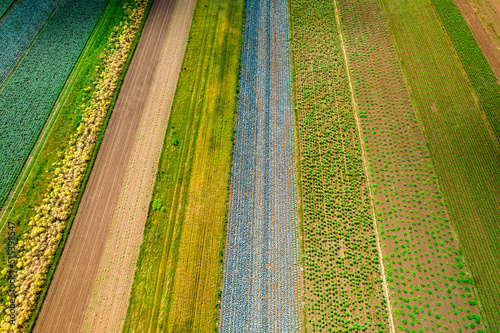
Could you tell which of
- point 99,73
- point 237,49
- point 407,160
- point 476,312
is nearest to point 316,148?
point 407,160

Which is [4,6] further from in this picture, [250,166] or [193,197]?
[250,166]

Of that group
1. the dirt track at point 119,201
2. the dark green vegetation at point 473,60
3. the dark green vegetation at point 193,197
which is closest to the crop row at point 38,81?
the dirt track at point 119,201

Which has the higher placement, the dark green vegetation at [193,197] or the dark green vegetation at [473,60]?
the dark green vegetation at [473,60]

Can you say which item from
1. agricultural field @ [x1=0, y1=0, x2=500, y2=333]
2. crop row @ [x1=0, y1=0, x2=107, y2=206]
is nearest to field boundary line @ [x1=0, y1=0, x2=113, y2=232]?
agricultural field @ [x1=0, y1=0, x2=500, y2=333]

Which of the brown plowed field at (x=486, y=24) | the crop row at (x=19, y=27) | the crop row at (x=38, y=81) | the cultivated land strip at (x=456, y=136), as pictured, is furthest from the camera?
the brown plowed field at (x=486, y=24)

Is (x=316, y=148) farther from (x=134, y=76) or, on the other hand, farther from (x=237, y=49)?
(x=134, y=76)

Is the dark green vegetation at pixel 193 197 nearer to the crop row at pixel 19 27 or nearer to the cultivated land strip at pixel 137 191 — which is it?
the cultivated land strip at pixel 137 191
